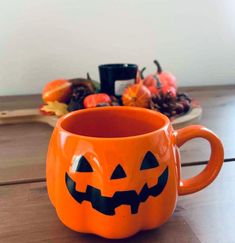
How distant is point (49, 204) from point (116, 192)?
13 centimetres

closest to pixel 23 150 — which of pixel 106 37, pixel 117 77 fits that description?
pixel 117 77

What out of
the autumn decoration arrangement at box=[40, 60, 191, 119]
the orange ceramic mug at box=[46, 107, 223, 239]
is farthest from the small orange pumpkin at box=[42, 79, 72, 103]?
the orange ceramic mug at box=[46, 107, 223, 239]

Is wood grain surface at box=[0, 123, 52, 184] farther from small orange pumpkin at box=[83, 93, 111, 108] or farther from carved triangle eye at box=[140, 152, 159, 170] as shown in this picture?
carved triangle eye at box=[140, 152, 159, 170]

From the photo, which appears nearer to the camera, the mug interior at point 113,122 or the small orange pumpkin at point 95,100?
the mug interior at point 113,122

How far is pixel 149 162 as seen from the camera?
0.28 meters

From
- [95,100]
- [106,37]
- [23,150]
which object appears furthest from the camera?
[106,37]

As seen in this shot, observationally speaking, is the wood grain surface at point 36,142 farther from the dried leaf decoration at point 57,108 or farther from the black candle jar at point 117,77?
the black candle jar at point 117,77

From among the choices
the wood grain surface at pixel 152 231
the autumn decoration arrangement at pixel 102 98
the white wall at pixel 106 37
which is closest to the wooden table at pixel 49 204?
the wood grain surface at pixel 152 231

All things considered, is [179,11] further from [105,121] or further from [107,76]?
[105,121]

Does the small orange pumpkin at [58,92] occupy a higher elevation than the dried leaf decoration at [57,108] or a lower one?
higher

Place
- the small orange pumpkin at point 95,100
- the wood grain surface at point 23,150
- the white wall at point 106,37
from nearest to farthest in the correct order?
the wood grain surface at point 23,150, the small orange pumpkin at point 95,100, the white wall at point 106,37

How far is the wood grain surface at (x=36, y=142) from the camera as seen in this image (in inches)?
18.4

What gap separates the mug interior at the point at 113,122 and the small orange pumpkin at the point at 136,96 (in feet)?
1.05

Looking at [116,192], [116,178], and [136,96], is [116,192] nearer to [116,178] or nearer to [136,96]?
[116,178]
